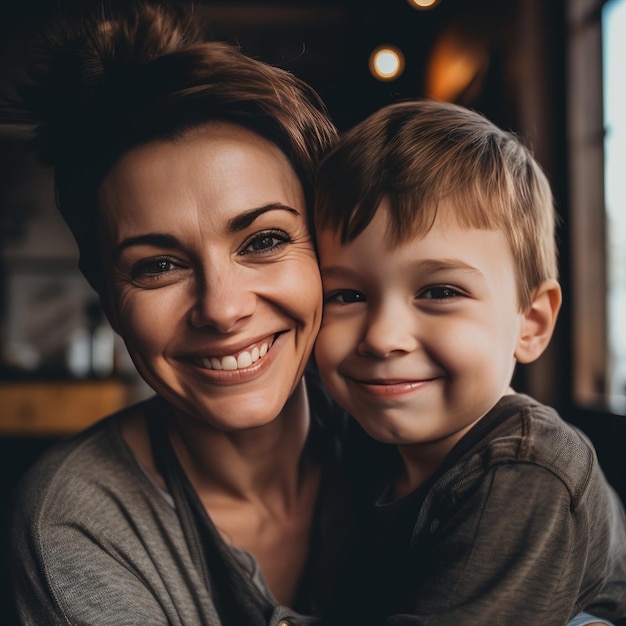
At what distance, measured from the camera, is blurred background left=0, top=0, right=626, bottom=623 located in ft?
4.94

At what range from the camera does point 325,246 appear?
0.94 meters

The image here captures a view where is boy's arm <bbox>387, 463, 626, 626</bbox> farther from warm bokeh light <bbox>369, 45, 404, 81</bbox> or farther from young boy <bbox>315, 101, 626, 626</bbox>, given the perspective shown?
warm bokeh light <bbox>369, 45, 404, 81</bbox>

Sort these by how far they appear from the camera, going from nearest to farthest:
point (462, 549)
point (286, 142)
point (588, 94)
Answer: point (462, 549), point (286, 142), point (588, 94)

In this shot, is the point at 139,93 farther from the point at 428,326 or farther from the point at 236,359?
the point at 428,326

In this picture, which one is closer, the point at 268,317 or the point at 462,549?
the point at 462,549

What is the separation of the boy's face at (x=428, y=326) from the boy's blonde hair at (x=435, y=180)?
18mm

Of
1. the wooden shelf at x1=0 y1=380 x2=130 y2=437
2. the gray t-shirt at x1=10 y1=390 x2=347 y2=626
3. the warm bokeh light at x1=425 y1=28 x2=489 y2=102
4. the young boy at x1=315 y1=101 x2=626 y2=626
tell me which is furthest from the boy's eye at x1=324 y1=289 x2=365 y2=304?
the wooden shelf at x1=0 y1=380 x2=130 y2=437

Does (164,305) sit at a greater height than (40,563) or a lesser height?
greater

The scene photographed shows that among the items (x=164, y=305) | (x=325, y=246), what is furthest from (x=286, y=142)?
(x=164, y=305)

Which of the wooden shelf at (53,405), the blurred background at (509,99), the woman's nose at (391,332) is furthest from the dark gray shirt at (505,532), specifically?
the wooden shelf at (53,405)

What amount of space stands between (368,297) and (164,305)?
28 centimetres

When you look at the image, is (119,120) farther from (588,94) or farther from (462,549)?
(588,94)

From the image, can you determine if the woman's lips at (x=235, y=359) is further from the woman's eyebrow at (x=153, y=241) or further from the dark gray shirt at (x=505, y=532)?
the dark gray shirt at (x=505, y=532)

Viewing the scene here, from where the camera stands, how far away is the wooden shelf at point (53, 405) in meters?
4.52
